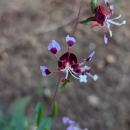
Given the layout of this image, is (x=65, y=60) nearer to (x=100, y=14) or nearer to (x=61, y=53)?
(x=100, y=14)

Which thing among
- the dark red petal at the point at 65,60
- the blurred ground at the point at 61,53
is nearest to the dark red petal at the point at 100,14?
the dark red petal at the point at 65,60

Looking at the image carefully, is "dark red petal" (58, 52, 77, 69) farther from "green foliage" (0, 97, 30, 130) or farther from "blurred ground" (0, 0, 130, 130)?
"blurred ground" (0, 0, 130, 130)

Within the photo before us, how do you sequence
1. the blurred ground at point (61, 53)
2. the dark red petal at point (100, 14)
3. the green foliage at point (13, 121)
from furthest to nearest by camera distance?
1. the blurred ground at point (61, 53)
2. the green foliage at point (13, 121)
3. the dark red petal at point (100, 14)

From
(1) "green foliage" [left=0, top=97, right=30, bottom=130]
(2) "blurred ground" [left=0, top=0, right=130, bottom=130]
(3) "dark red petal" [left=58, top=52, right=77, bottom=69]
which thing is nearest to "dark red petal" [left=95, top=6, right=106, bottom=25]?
(3) "dark red petal" [left=58, top=52, right=77, bottom=69]

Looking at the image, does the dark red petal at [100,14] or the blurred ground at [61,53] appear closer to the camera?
the dark red petal at [100,14]

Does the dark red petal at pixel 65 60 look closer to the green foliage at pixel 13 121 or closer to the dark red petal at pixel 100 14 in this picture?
the dark red petal at pixel 100 14

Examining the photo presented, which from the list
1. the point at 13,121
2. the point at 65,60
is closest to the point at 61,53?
the point at 13,121

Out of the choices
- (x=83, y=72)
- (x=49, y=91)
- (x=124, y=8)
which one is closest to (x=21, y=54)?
(x=49, y=91)

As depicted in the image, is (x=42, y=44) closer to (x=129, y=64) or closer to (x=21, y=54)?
(x=21, y=54)

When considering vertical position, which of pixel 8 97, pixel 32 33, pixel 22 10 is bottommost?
pixel 8 97
